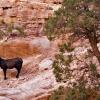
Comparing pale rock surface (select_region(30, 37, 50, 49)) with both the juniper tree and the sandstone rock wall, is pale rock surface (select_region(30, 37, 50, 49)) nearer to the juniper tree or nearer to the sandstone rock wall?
the sandstone rock wall

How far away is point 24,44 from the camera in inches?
1314

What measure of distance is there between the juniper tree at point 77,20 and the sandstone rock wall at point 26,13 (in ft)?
66.9

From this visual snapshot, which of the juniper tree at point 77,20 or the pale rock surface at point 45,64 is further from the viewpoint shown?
the pale rock surface at point 45,64

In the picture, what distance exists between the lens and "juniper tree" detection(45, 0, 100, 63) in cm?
1605

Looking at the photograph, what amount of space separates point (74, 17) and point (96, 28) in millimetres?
915

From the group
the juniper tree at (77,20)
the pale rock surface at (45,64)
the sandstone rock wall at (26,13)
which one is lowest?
the pale rock surface at (45,64)

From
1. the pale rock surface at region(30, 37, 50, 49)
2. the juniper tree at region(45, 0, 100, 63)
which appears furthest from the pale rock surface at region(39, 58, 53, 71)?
the juniper tree at region(45, 0, 100, 63)

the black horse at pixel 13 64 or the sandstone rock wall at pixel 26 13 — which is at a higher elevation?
the sandstone rock wall at pixel 26 13

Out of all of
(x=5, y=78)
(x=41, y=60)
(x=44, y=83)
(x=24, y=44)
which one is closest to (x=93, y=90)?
(x=44, y=83)

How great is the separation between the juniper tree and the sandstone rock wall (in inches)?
803

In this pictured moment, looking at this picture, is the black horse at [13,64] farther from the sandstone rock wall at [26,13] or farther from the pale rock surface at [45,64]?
the sandstone rock wall at [26,13]

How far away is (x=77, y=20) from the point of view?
52.6ft

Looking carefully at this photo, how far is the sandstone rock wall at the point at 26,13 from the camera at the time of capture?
37.6m

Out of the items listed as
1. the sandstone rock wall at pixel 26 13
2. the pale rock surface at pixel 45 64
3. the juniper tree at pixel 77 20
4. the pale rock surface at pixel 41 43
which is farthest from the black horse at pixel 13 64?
the juniper tree at pixel 77 20
